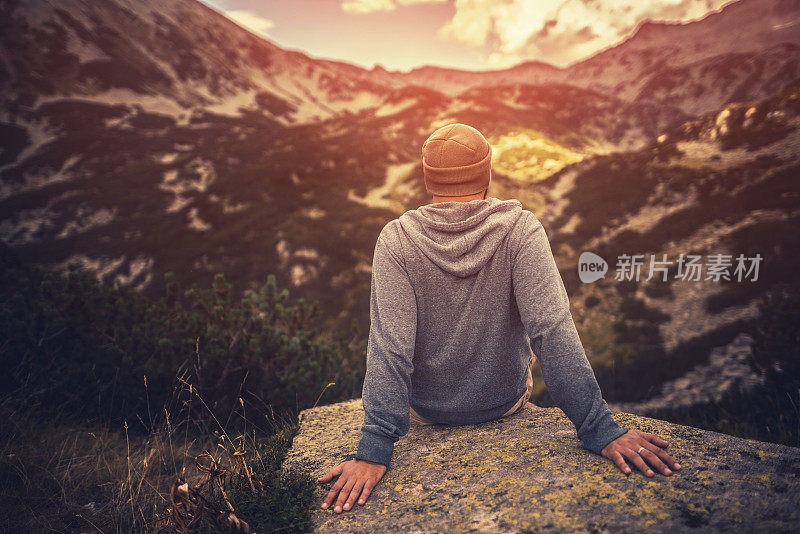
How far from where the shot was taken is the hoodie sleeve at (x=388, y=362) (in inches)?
79.5

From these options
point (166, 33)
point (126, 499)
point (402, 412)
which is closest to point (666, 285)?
point (402, 412)

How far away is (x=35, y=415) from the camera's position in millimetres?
4164

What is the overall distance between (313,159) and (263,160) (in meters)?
3.59

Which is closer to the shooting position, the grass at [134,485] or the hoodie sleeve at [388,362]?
→ the grass at [134,485]

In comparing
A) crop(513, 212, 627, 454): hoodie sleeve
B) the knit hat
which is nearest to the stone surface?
crop(513, 212, 627, 454): hoodie sleeve

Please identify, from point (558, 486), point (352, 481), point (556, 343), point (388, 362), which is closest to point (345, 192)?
point (388, 362)

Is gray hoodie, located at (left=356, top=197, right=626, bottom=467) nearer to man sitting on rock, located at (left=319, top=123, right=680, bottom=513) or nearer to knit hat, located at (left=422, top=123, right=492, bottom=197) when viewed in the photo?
man sitting on rock, located at (left=319, top=123, right=680, bottom=513)

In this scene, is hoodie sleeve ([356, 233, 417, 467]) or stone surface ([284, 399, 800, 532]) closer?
stone surface ([284, 399, 800, 532])

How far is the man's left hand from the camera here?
6.37 ft

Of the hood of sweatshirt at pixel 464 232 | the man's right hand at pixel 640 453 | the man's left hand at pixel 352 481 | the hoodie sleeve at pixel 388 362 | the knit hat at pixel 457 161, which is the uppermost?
the knit hat at pixel 457 161

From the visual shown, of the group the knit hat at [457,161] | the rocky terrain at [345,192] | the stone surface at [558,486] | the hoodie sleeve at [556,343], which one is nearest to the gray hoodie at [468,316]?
the hoodie sleeve at [556,343]

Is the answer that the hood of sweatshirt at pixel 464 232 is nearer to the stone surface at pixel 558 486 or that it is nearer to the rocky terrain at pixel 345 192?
the stone surface at pixel 558 486

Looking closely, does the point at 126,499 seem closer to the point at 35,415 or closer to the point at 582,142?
the point at 35,415

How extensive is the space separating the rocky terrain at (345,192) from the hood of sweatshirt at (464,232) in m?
8.18
